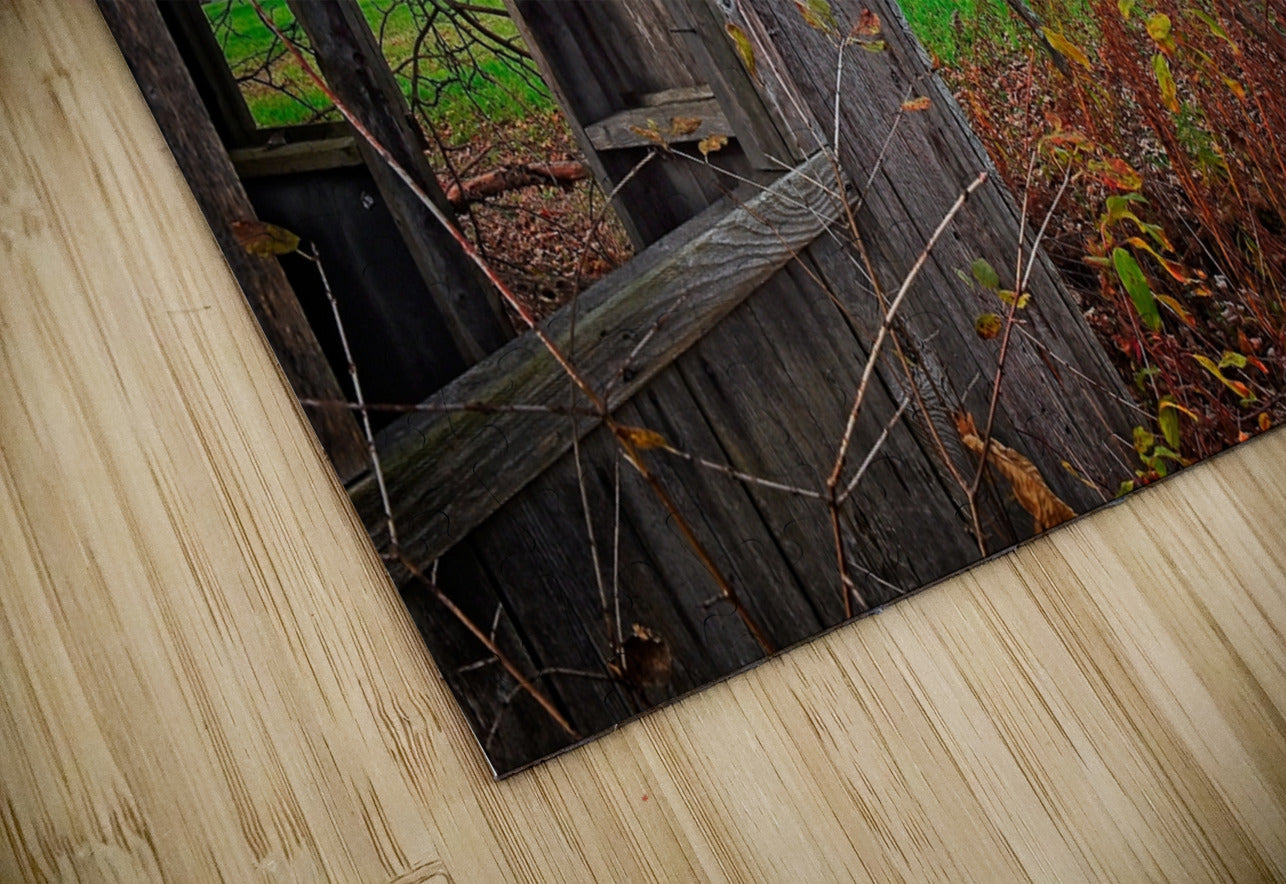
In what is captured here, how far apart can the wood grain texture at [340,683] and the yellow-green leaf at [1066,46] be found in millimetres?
606

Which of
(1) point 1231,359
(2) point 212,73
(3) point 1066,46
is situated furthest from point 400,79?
(1) point 1231,359

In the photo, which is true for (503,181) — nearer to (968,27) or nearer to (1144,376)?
(968,27)

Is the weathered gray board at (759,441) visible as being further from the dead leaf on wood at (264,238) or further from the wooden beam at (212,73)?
the wooden beam at (212,73)

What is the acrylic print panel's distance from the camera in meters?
1.16

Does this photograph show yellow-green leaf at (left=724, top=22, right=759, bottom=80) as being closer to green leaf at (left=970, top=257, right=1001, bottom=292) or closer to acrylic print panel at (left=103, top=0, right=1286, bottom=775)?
acrylic print panel at (left=103, top=0, right=1286, bottom=775)

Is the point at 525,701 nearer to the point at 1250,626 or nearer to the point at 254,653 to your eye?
the point at 254,653

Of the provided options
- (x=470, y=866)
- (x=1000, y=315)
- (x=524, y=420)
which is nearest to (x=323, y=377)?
(x=524, y=420)

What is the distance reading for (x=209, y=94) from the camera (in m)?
1.19

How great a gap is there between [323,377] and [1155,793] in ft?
4.04

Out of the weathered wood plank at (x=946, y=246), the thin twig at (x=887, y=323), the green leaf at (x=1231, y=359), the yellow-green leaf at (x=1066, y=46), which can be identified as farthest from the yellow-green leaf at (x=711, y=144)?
the green leaf at (x=1231, y=359)

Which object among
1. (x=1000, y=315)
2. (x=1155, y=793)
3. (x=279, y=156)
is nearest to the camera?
(x=279, y=156)

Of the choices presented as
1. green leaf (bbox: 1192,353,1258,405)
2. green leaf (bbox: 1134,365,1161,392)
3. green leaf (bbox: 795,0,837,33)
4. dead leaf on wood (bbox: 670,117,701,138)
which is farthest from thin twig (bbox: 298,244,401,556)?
green leaf (bbox: 1192,353,1258,405)

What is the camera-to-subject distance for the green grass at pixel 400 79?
3.71 feet

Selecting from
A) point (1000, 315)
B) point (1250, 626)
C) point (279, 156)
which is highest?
point (279, 156)
